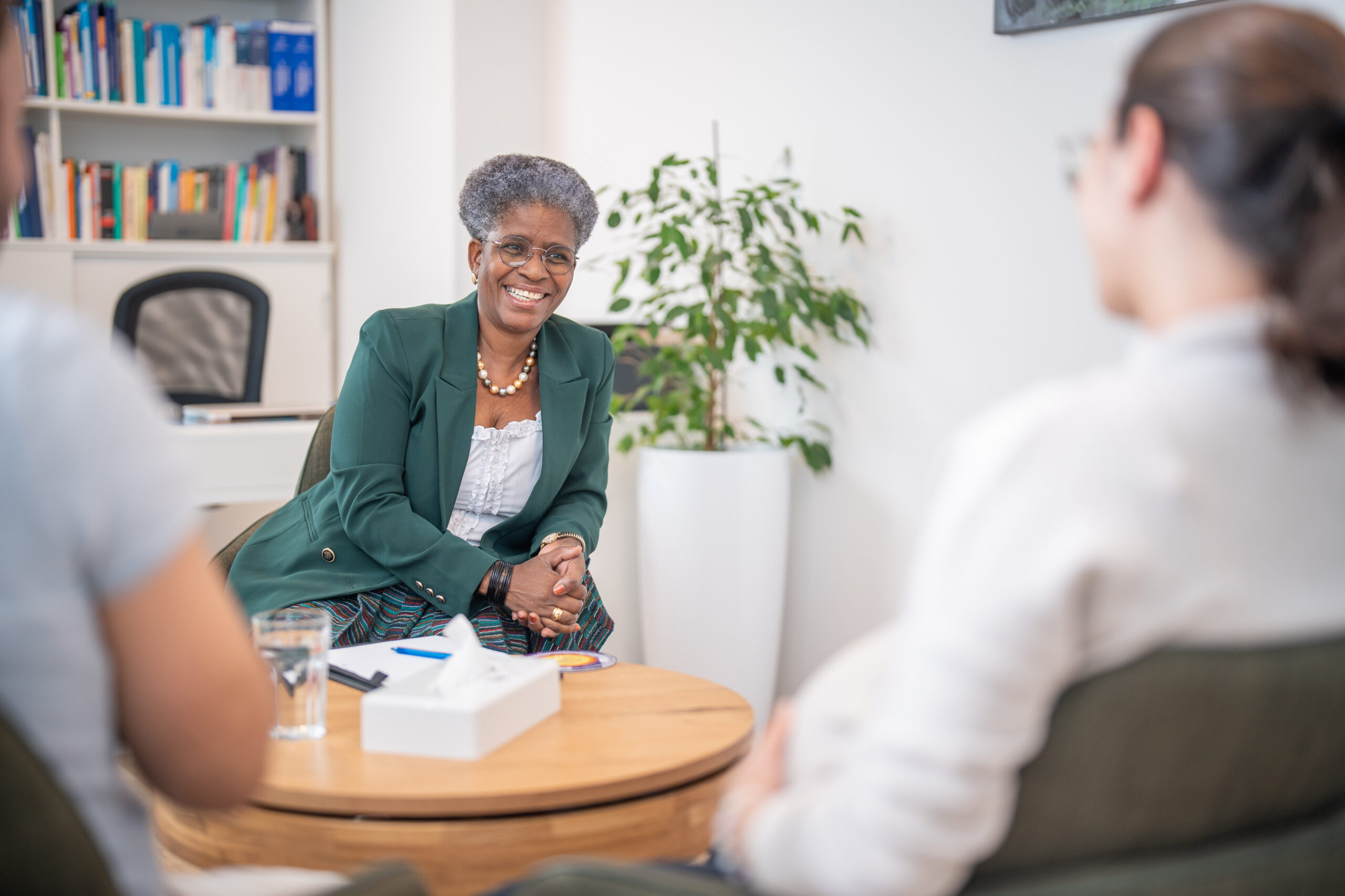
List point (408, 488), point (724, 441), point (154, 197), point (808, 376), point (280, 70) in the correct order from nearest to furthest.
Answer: point (408, 488), point (808, 376), point (724, 441), point (154, 197), point (280, 70)

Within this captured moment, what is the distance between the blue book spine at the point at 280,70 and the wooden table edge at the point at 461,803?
171 inches

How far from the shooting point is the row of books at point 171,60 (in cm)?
460

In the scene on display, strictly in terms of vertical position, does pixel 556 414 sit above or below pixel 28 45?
below

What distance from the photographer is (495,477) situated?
220 centimetres

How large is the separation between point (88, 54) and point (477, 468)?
347cm

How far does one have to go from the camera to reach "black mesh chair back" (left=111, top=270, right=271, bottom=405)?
405 centimetres

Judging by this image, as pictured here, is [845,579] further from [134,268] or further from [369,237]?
[134,268]

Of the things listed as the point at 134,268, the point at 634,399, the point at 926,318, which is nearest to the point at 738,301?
the point at 634,399

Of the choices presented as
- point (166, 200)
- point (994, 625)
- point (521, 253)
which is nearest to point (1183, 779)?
point (994, 625)

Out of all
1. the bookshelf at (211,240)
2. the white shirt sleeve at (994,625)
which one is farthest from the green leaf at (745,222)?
the bookshelf at (211,240)

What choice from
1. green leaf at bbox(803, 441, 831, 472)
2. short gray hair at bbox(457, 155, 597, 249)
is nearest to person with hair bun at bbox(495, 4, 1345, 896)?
short gray hair at bbox(457, 155, 597, 249)

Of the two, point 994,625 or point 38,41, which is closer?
point 994,625

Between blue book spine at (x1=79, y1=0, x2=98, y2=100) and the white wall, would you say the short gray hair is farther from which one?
blue book spine at (x1=79, y1=0, x2=98, y2=100)

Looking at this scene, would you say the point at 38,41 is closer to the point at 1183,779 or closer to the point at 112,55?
the point at 112,55
